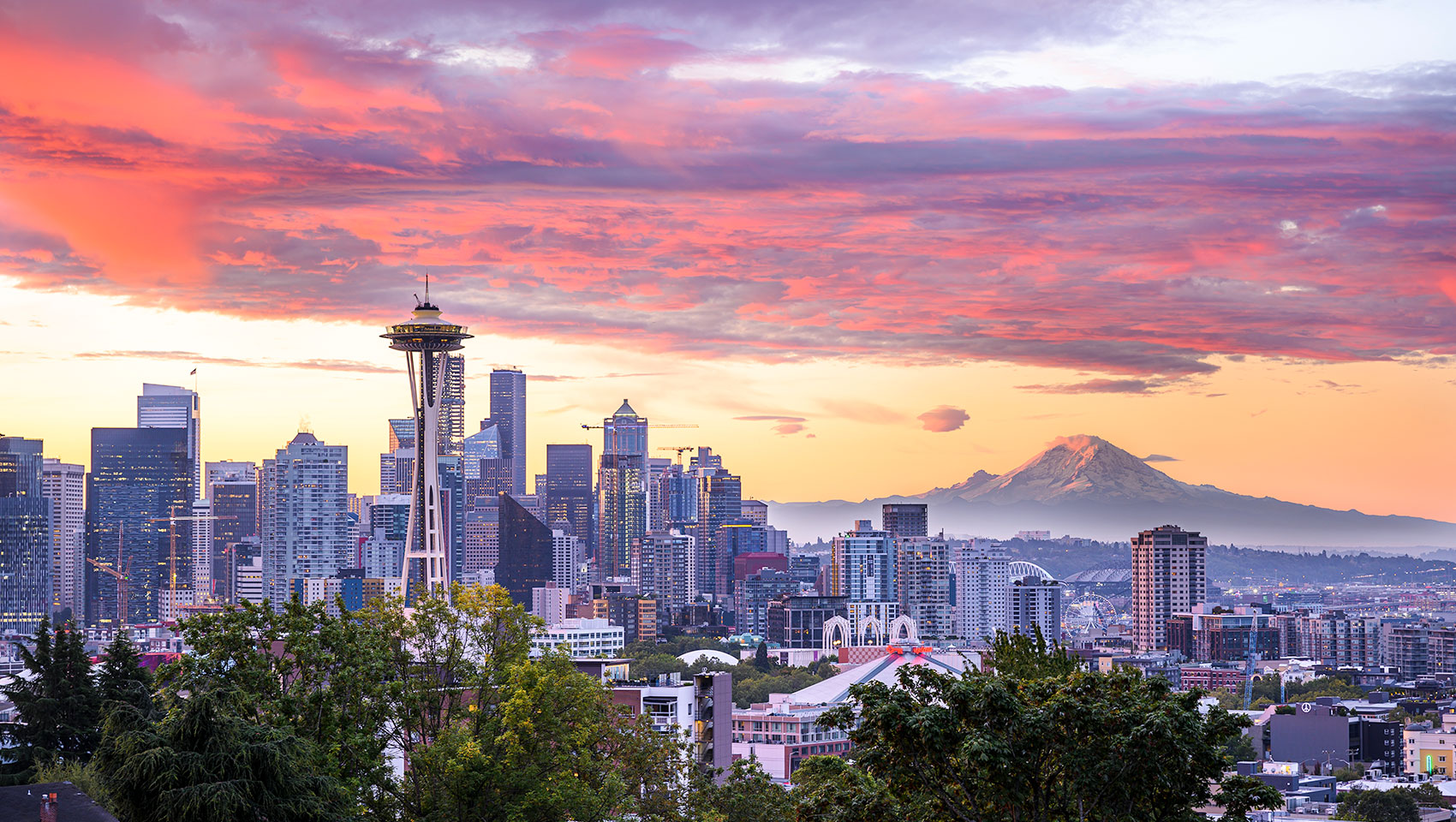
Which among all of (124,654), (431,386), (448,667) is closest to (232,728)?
(448,667)

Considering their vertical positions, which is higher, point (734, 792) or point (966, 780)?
point (966, 780)

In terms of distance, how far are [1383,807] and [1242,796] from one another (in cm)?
6407

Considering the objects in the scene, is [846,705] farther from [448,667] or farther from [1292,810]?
[1292,810]

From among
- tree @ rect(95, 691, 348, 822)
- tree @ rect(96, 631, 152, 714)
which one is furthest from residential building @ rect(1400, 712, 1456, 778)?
tree @ rect(95, 691, 348, 822)

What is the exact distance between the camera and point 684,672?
14238 centimetres

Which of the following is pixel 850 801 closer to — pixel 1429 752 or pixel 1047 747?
pixel 1047 747

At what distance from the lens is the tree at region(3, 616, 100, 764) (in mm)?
44375

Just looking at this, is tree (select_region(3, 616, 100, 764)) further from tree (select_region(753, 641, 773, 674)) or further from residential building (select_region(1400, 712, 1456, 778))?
tree (select_region(753, 641, 773, 674))

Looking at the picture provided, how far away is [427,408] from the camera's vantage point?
11331 cm

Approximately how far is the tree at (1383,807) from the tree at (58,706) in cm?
5487

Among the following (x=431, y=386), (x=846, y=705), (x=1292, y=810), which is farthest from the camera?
(x=431, y=386)

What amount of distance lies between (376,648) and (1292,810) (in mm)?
57124

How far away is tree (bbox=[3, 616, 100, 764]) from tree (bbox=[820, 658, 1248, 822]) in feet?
96.7

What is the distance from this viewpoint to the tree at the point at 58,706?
44375 millimetres
